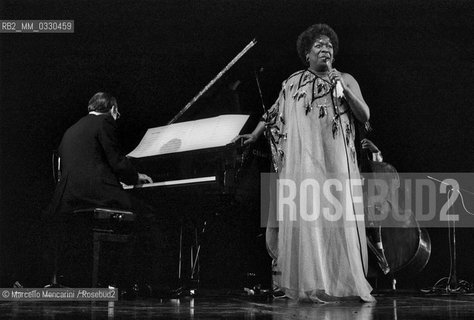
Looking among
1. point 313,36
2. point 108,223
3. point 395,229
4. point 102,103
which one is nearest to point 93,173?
point 108,223

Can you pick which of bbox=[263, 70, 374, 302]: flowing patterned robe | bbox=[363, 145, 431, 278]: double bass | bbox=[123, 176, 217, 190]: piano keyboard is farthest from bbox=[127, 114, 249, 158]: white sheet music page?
bbox=[363, 145, 431, 278]: double bass

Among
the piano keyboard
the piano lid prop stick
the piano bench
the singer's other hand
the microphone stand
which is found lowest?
the microphone stand

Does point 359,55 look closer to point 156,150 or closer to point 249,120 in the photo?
point 249,120

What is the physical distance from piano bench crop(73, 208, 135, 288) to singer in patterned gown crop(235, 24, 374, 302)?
3.22 feet

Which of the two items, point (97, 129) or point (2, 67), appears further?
point (2, 67)

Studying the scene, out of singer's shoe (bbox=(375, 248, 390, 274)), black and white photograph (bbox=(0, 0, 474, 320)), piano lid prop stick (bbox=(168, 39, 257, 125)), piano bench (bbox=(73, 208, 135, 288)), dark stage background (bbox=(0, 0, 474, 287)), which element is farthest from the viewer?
dark stage background (bbox=(0, 0, 474, 287))

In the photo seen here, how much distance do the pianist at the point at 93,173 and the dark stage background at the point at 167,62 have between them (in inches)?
36.3

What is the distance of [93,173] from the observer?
3996 mm

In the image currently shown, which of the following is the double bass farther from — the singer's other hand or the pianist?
the pianist

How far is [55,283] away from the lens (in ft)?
14.0

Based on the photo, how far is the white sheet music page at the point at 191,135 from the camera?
4281 millimetres

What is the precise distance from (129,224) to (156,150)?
664mm

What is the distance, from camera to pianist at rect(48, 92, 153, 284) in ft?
13.0

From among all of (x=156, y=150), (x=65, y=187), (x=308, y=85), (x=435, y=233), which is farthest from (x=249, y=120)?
(x=435, y=233)
